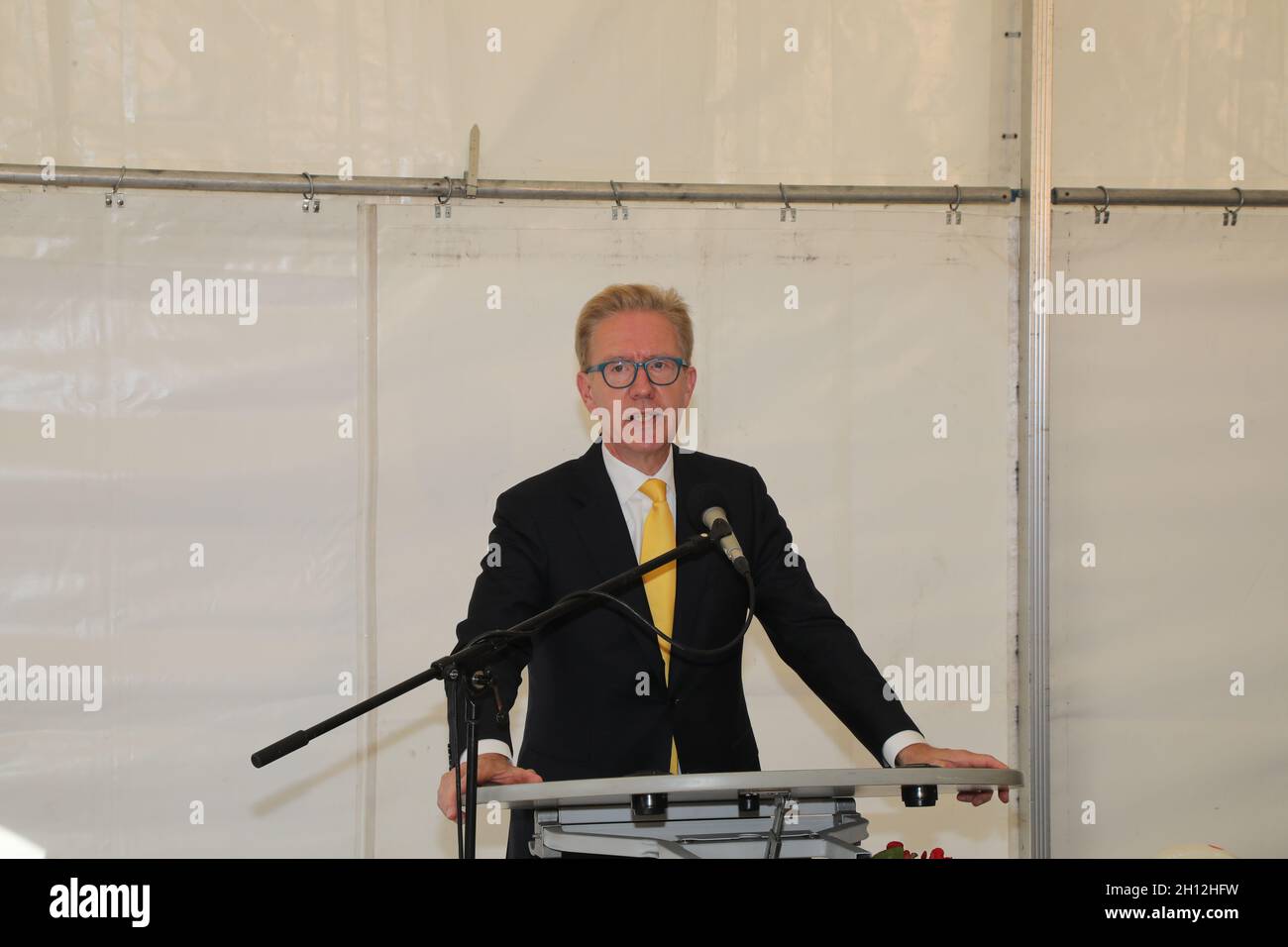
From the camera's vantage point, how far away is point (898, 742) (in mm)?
2262

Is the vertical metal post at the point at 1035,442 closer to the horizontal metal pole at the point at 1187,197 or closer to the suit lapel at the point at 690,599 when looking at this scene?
the horizontal metal pole at the point at 1187,197

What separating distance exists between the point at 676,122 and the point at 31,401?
1.91 meters

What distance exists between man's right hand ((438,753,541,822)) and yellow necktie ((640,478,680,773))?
0.54 meters

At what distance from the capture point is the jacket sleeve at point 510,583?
2396 millimetres

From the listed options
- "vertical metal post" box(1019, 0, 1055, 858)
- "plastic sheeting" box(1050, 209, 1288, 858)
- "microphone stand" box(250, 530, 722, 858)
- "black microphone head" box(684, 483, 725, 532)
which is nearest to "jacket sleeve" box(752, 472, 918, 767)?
"black microphone head" box(684, 483, 725, 532)

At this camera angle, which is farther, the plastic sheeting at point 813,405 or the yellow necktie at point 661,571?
the plastic sheeting at point 813,405

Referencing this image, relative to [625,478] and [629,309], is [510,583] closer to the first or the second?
[625,478]

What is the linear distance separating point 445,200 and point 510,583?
4.65 feet

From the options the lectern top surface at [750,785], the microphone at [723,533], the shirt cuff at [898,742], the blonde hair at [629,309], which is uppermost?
the blonde hair at [629,309]

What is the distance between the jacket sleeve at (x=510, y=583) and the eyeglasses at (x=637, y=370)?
12.7 inches

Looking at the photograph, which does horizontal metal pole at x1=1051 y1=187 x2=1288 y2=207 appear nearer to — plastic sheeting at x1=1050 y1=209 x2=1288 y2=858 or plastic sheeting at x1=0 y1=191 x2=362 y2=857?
plastic sheeting at x1=1050 y1=209 x2=1288 y2=858

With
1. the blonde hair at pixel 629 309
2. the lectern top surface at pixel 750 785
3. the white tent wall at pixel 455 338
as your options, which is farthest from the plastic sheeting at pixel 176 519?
the lectern top surface at pixel 750 785

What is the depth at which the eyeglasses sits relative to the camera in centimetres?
265

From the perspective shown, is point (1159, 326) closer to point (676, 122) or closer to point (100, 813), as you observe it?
point (676, 122)
